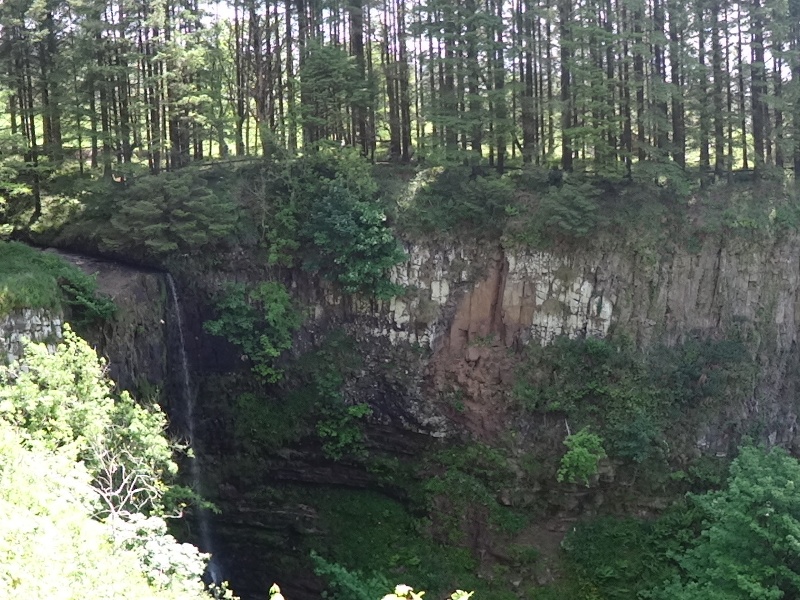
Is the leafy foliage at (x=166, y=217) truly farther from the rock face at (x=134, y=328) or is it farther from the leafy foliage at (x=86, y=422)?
the leafy foliage at (x=86, y=422)

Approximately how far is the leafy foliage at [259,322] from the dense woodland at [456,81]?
485cm

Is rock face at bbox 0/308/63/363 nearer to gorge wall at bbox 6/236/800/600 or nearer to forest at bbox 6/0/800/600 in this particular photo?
forest at bbox 6/0/800/600

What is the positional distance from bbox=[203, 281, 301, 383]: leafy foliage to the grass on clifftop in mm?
4066

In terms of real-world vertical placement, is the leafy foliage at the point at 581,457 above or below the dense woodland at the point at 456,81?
below

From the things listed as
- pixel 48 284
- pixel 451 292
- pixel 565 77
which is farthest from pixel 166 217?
pixel 565 77

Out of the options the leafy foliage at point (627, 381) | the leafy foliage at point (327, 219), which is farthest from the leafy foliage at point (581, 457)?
the leafy foliage at point (327, 219)

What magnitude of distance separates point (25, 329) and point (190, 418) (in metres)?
7.05

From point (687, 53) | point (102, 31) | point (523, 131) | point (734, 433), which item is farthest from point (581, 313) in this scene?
point (102, 31)

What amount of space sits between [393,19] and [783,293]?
1680cm

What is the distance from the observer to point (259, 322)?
67.1ft

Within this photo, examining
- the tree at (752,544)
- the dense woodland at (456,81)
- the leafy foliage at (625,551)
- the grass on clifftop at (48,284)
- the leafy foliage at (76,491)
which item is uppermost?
the dense woodland at (456,81)

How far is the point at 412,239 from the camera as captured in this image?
69.4ft

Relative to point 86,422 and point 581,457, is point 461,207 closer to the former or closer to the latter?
point 581,457

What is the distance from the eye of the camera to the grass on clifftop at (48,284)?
14.4 metres
